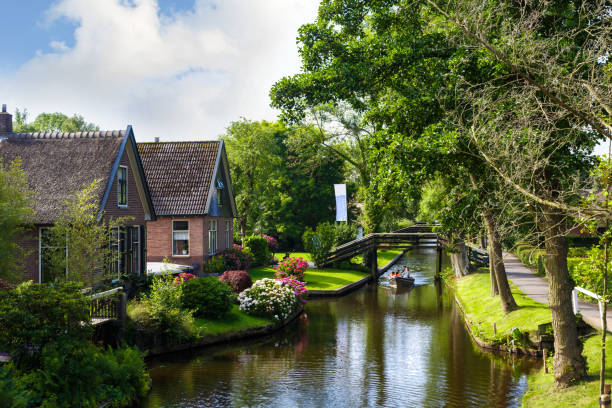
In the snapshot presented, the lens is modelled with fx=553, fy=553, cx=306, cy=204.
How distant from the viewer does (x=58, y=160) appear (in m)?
22.0

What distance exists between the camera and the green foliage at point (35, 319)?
39.7ft

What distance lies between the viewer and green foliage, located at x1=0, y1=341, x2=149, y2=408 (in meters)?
11.3

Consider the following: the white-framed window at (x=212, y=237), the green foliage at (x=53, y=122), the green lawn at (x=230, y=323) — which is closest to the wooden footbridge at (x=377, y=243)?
the white-framed window at (x=212, y=237)

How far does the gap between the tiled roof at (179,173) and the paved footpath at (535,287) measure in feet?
58.9

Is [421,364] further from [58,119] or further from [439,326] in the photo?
[58,119]

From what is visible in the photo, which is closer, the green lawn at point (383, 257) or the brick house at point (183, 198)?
the brick house at point (183, 198)

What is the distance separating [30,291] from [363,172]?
33.0 metres

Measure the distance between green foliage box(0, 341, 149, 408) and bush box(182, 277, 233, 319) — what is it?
677 cm

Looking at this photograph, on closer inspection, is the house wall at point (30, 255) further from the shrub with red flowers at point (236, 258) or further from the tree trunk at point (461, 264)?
the tree trunk at point (461, 264)

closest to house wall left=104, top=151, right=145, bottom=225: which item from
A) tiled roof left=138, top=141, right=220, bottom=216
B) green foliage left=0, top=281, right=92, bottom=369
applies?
tiled roof left=138, top=141, right=220, bottom=216

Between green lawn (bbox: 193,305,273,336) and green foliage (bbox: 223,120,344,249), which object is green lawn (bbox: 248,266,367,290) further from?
green foliage (bbox: 223,120,344,249)

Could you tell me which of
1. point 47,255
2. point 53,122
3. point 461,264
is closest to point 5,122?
point 47,255

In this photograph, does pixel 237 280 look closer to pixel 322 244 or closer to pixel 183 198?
pixel 183 198

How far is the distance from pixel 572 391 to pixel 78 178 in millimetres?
18062
